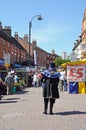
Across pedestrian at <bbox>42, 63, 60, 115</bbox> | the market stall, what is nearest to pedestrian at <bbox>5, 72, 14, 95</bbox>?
the market stall

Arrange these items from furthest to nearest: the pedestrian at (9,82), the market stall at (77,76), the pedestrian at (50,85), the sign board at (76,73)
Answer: the sign board at (76,73) → the market stall at (77,76) → the pedestrian at (9,82) → the pedestrian at (50,85)

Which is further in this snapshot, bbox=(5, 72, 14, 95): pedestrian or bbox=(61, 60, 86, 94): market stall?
bbox=(61, 60, 86, 94): market stall

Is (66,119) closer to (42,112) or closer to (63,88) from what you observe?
(42,112)

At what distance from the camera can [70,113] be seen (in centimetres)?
1460

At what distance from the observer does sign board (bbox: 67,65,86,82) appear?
2831 centimetres

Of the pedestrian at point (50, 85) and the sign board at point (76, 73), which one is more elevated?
the sign board at point (76, 73)

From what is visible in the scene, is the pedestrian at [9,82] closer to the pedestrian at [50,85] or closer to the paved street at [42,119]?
the paved street at [42,119]

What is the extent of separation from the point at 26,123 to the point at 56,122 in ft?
2.91

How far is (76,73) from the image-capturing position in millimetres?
28609

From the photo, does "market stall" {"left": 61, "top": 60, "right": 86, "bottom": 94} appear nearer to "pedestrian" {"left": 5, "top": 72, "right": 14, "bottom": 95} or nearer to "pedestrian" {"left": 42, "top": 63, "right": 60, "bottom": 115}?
"pedestrian" {"left": 5, "top": 72, "right": 14, "bottom": 95}

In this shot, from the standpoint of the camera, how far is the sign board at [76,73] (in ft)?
92.9

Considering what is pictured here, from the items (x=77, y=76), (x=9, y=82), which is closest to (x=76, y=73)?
(x=77, y=76)

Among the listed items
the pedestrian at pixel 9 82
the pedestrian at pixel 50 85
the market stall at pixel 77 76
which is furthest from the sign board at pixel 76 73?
the pedestrian at pixel 50 85

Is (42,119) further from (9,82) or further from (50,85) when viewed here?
(9,82)
